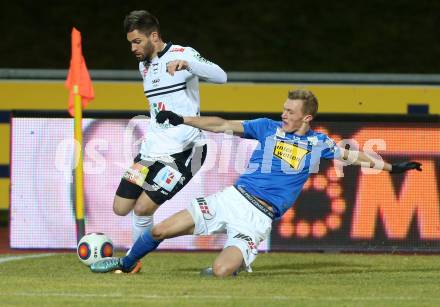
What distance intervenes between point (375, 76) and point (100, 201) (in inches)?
158

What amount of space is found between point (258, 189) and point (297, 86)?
471 centimetres

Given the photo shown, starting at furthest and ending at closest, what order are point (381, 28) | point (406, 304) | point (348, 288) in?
1. point (381, 28)
2. point (348, 288)
3. point (406, 304)

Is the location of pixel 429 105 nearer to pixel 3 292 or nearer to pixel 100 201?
pixel 100 201

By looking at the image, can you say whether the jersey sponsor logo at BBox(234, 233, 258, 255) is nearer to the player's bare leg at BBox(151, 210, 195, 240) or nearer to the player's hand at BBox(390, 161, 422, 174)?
the player's bare leg at BBox(151, 210, 195, 240)

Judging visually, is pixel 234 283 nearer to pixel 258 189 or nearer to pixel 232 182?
pixel 258 189

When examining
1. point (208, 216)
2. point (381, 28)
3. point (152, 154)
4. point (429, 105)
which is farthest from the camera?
point (381, 28)

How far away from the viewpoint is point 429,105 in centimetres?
1467

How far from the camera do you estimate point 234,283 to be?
31.8 feet

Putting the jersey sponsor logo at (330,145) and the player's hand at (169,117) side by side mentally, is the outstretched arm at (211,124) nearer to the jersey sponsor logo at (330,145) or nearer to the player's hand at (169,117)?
the player's hand at (169,117)

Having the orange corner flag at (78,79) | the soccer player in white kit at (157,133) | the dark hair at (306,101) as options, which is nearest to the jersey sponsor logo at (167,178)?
the soccer player in white kit at (157,133)

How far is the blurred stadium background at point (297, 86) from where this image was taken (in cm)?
1308

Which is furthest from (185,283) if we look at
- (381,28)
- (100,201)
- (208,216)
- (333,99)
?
(381,28)

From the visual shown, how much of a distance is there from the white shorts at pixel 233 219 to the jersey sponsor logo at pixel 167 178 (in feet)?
2.31

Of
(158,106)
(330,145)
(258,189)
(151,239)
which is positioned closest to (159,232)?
(151,239)
